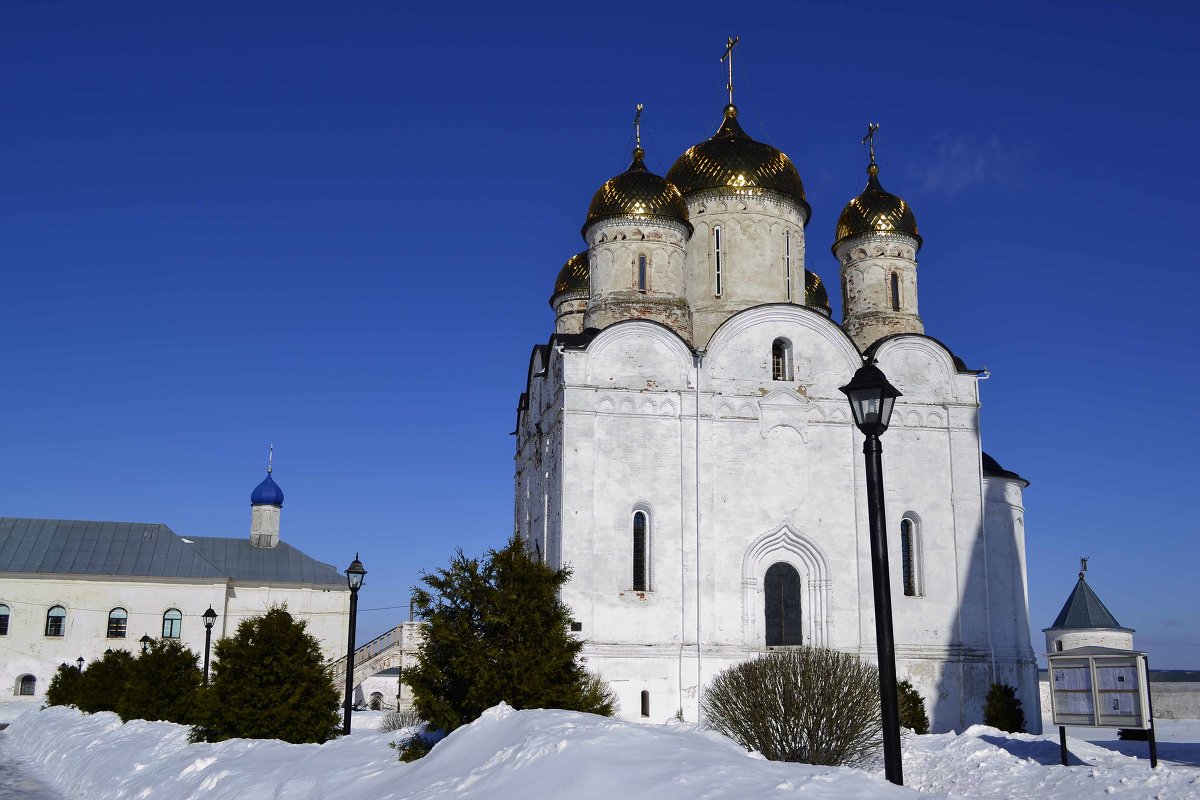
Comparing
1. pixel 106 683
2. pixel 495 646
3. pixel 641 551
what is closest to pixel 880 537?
pixel 495 646

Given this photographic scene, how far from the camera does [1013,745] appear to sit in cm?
1670

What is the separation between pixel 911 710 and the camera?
794 inches

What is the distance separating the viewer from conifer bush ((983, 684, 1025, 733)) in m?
22.1

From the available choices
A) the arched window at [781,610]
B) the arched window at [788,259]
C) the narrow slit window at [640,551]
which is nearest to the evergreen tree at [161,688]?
the narrow slit window at [640,551]

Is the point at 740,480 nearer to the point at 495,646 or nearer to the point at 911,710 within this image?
the point at 911,710

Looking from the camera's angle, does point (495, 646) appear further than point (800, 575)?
No

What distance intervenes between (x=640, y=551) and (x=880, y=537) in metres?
14.7

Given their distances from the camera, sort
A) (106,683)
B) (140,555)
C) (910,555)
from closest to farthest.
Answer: (106,683) < (910,555) < (140,555)

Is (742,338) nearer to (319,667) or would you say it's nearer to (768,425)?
(768,425)

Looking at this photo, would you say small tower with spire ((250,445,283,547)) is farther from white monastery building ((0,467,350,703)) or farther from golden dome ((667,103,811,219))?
golden dome ((667,103,811,219))

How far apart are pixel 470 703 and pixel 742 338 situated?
13.3m

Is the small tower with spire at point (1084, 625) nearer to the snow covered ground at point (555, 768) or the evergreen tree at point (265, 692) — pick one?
the snow covered ground at point (555, 768)

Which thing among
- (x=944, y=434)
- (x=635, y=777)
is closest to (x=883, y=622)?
(x=635, y=777)

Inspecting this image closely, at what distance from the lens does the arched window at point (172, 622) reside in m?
38.6
